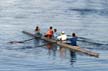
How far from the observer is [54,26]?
76.8 m

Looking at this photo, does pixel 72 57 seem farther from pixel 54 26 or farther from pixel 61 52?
pixel 54 26

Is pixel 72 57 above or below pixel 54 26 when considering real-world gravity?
below

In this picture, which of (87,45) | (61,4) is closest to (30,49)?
(87,45)

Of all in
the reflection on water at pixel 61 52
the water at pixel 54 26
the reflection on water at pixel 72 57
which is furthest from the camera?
the reflection on water at pixel 61 52

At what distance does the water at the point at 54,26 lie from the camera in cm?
4662

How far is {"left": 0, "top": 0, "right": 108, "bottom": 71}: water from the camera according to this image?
153 feet

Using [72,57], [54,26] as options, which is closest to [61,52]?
[72,57]

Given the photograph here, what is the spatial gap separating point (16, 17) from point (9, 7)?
1544 centimetres

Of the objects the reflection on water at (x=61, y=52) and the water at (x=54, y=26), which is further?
the reflection on water at (x=61, y=52)

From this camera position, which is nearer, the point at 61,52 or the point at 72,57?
the point at 72,57

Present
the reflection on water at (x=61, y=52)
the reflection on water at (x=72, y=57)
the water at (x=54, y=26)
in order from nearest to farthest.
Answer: the water at (x=54, y=26), the reflection on water at (x=72, y=57), the reflection on water at (x=61, y=52)

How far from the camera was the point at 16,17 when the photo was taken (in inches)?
3516

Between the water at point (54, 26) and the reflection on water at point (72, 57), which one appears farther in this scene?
the reflection on water at point (72, 57)

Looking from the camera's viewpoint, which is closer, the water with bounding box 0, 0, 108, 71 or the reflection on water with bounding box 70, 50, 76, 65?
the water with bounding box 0, 0, 108, 71
